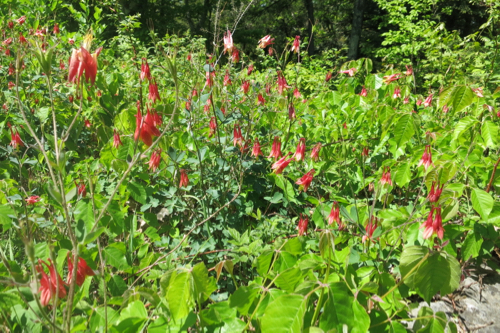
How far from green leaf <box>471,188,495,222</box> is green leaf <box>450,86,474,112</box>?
44cm

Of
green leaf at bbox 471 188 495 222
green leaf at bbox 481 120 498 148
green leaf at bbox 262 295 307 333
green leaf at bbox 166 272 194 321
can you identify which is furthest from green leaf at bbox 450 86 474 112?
green leaf at bbox 166 272 194 321

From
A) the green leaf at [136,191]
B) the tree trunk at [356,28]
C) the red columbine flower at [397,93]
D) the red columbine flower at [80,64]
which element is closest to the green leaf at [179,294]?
the red columbine flower at [80,64]

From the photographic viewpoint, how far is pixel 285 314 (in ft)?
2.41

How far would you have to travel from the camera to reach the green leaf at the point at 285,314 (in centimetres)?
73

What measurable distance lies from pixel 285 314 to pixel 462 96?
1.30m

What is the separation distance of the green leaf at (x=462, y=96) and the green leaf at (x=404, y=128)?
0.19m

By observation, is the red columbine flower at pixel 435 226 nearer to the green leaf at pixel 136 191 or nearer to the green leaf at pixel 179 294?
the green leaf at pixel 179 294

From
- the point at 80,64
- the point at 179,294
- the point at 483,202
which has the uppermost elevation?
the point at 80,64

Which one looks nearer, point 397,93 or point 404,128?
point 404,128

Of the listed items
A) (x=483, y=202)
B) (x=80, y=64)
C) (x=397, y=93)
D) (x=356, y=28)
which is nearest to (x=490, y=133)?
(x=483, y=202)

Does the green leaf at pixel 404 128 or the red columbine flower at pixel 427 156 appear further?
the green leaf at pixel 404 128

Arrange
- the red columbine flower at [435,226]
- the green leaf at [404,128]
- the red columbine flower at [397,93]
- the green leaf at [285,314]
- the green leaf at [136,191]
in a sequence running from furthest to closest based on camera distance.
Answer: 1. the red columbine flower at [397,93]
2. the green leaf at [404,128]
3. the green leaf at [136,191]
4. the red columbine flower at [435,226]
5. the green leaf at [285,314]

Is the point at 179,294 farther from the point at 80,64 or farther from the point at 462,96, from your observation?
the point at 462,96

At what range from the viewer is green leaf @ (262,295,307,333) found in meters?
0.73
